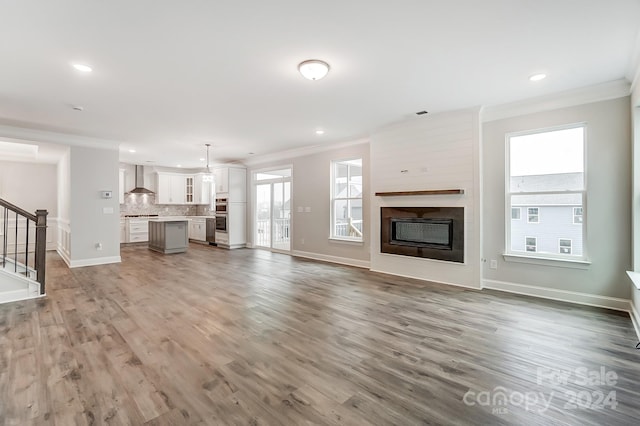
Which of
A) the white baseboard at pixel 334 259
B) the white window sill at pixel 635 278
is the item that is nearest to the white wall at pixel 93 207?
the white baseboard at pixel 334 259

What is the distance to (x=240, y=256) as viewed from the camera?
748 cm

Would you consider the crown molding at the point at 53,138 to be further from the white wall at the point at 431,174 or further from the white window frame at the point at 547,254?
the white window frame at the point at 547,254

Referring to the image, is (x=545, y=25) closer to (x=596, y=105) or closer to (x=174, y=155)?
(x=596, y=105)

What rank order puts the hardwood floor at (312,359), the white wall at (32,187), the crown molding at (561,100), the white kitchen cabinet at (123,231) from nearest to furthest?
the hardwood floor at (312,359), the crown molding at (561,100), the white wall at (32,187), the white kitchen cabinet at (123,231)

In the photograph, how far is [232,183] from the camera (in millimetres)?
8945

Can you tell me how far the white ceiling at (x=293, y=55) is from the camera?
2250 millimetres

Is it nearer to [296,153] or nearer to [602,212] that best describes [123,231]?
[296,153]

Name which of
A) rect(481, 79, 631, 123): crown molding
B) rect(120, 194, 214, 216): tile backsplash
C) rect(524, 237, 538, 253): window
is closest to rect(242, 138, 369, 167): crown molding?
rect(481, 79, 631, 123): crown molding

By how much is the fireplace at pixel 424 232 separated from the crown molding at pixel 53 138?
602 cm

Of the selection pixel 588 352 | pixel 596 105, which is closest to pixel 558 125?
pixel 596 105

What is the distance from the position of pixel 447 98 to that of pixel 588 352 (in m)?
3.19

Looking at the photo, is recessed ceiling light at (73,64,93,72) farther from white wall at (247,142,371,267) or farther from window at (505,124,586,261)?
window at (505,124,586,261)

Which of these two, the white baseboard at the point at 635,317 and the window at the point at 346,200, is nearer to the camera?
the white baseboard at the point at 635,317

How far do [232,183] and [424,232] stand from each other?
6034 millimetres
